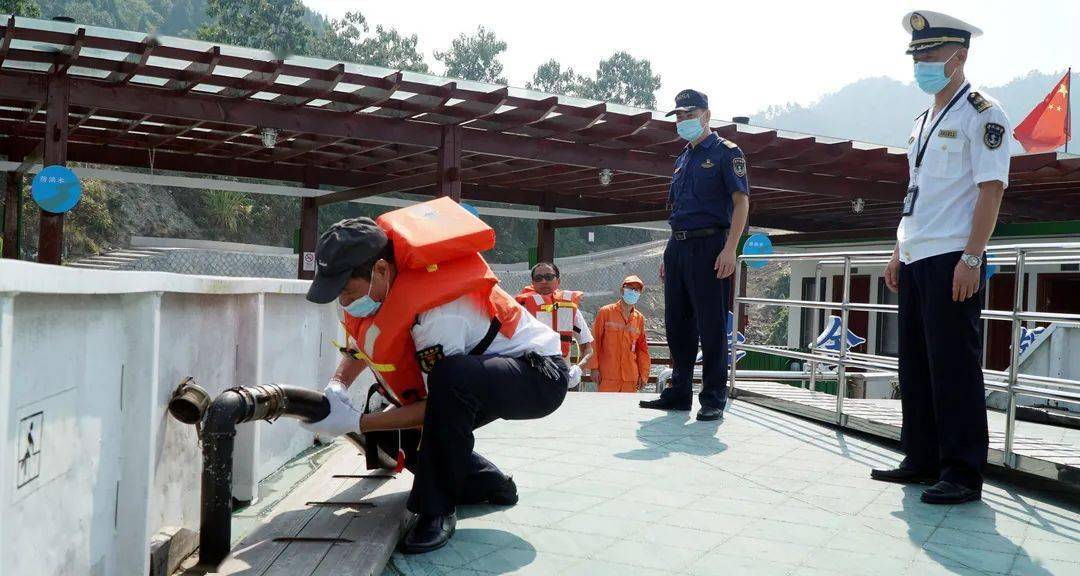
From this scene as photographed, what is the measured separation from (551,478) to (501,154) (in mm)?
7434

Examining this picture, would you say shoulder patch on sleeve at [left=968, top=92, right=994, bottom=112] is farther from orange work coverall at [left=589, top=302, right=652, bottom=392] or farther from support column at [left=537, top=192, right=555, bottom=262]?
support column at [left=537, top=192, right=555, bottom=262]

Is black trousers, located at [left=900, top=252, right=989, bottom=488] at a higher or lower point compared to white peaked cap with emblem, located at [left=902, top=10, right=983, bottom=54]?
lower

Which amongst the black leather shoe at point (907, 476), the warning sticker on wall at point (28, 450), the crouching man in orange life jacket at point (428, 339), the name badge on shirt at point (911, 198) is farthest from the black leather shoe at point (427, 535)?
the name badge on shirt at point (911, 198)

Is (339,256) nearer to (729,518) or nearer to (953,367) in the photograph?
(729,518)

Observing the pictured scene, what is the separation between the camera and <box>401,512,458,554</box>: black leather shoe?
8.62 feet

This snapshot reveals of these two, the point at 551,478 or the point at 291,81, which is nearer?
the point at 551,478

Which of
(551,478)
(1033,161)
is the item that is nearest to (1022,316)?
(551,478)

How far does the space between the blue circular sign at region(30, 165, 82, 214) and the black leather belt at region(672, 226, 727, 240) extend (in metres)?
6.31

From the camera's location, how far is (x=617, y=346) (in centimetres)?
855

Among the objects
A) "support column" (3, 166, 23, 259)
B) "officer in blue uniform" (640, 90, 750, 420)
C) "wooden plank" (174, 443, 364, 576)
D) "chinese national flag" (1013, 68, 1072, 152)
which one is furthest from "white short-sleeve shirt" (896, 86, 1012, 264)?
"chinese national flag" (1013, 68, 1072, 152)

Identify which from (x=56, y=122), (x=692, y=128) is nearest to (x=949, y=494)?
(x=692, y=128)

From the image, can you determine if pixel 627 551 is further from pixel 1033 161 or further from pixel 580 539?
pixel 1033 161

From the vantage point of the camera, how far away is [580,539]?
2799 millimetres

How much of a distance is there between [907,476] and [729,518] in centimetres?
102
